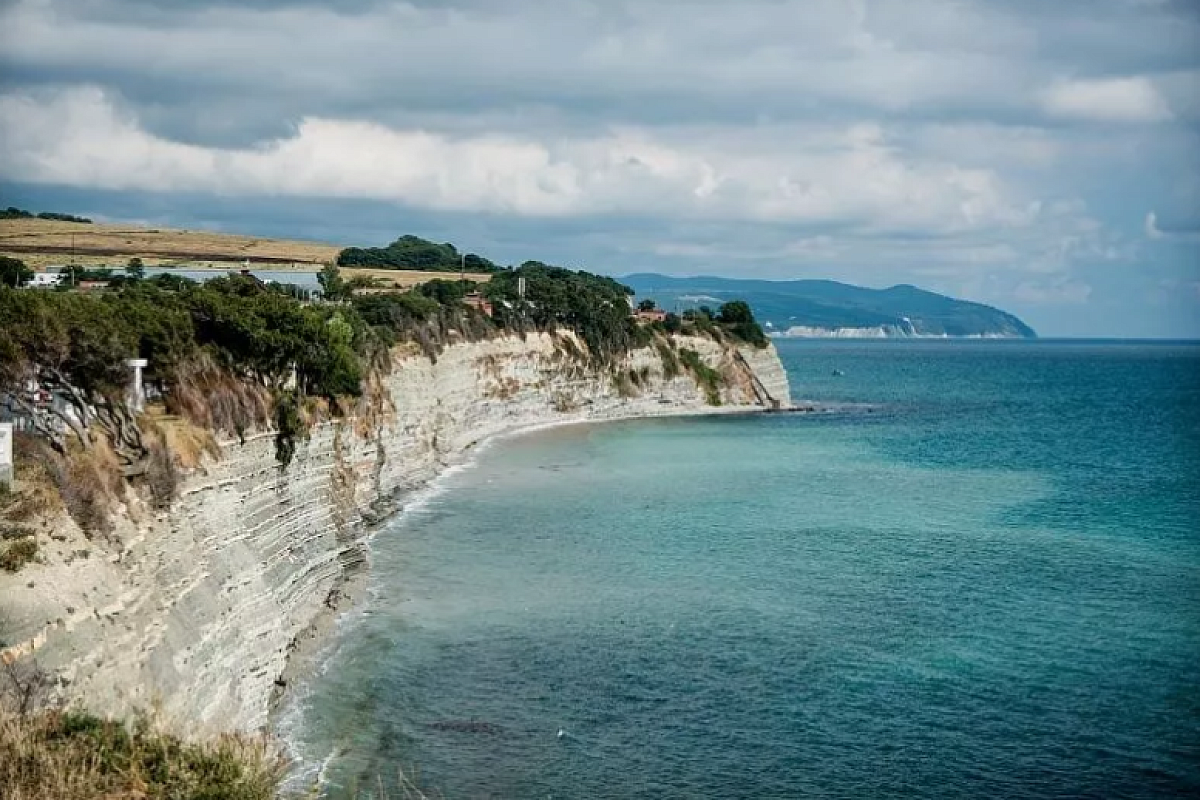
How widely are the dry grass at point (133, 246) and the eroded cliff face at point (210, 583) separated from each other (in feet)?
175

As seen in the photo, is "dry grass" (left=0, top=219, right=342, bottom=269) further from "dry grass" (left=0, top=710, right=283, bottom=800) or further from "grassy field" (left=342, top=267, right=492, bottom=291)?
"dry grass" (left=0, top=710, right=283, bottom=800)

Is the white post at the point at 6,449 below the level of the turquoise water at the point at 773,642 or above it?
above

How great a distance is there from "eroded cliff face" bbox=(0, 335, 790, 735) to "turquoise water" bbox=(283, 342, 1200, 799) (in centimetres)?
170

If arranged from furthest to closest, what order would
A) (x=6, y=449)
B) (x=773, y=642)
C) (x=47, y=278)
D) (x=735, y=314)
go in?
(x=735, y=314)
(x=47, y=278)
(x=773, y=642)
(x=6, y=449)

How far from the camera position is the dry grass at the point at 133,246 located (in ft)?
332

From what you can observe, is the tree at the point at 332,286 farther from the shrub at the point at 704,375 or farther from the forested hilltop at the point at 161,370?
the shrub at the point at 704,375

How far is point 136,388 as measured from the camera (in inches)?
1268

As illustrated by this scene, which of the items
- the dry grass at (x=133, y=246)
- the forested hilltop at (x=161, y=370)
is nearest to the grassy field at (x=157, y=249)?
the dry grass at (x=133, y=246)

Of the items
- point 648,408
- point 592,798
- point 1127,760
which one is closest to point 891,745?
point 1127,760

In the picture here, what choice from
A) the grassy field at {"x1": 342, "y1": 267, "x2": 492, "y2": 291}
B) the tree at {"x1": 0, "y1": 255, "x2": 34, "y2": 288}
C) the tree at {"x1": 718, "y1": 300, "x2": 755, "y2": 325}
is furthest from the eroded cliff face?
the tree at {"x1": 718, "y1": 300, "x2": 755, "y2": 325}

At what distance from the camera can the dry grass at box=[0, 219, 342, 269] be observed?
10131 cm

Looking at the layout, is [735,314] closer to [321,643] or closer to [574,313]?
[574,313]

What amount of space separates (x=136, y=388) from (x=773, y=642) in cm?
1828

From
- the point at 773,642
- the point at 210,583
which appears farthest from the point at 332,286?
the point at 210,583
